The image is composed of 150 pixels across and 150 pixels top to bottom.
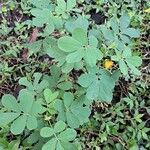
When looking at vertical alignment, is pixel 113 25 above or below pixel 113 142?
above

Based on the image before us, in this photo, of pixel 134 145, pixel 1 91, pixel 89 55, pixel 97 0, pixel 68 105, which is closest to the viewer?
pixel 89 55

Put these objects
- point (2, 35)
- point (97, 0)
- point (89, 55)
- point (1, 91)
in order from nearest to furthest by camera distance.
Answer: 1. point (89, 55)
2. point (1, 91)
3. point (2, 35)
4. point (97, 0)

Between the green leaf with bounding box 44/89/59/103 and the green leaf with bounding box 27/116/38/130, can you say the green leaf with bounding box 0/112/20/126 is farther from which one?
the green leaf with bounding box 44/89/59/103

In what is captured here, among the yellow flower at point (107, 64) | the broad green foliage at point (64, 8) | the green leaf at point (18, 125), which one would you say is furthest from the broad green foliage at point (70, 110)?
the yellow flower at point (107, 64)

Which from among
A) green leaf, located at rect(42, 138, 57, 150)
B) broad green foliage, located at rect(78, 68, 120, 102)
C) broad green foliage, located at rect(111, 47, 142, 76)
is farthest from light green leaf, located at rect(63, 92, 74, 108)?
broad green foliage, located at rect(111, 47, 142, 76)

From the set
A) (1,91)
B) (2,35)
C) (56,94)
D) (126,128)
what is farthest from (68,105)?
(2,35)

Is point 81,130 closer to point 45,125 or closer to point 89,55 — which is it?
point 45,125

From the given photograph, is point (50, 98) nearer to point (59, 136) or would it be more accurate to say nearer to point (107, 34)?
point (59, 136)

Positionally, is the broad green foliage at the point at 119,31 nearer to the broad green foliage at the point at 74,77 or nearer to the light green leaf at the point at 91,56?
the broad green foliage at the point at 74,77
